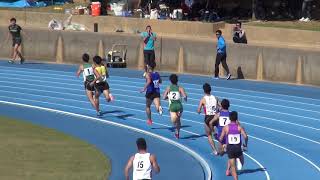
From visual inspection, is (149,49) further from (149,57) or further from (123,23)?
(123,23)

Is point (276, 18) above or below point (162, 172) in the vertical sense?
above

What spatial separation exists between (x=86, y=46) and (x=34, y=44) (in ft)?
9.36

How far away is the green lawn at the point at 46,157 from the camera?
1645 centimetres

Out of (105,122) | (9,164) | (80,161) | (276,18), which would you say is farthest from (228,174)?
(276,18)

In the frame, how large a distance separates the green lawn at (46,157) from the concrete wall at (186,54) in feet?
33.6

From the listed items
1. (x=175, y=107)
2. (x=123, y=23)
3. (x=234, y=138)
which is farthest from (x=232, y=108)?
(x=123, y=23)

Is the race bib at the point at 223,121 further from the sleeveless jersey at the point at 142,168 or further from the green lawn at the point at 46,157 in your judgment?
the sleeveless jersey at the point at 142,168

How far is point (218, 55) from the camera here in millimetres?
29703

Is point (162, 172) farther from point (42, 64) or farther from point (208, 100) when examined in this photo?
point (42, 64)

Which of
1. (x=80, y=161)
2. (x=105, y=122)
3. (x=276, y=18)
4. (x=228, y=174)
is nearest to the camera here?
(x=228, y=174)

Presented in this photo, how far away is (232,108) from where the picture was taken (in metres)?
24.8

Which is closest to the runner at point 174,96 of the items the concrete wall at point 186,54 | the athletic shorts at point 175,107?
the athletic shorts at point 175,107

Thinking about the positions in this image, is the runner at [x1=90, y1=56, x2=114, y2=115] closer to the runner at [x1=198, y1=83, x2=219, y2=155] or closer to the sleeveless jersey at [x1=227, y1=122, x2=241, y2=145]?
the runner at [x1=198, y1=83, x2=219, y2=155]

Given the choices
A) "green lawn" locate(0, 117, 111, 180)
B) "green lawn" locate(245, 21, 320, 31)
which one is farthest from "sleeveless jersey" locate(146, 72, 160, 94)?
"green lawn" locate(245, 21, 320, 31)
